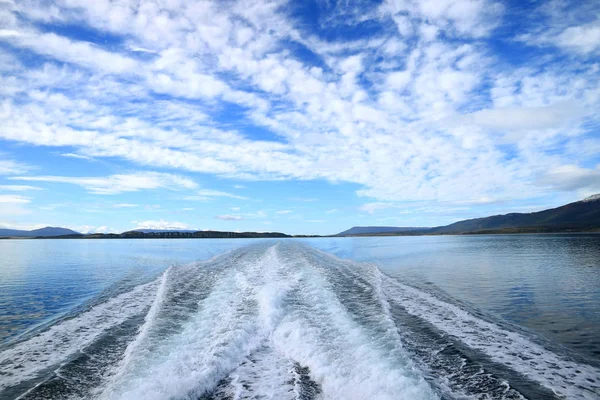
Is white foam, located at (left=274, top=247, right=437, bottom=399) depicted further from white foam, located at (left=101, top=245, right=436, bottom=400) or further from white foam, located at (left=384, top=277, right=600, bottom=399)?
white foam, located at (left=384, top=277, right=600, bottom=399)

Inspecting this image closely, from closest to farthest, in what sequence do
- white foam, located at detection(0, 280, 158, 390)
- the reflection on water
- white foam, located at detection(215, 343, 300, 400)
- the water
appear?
white foam, located at detection(215, 343, 300, 400) < the water < white foam, located at detection(0, 280, 158, 390) < the reflection on water

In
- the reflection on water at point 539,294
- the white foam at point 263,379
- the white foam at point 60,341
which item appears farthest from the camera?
the reflection on water at point 539,294

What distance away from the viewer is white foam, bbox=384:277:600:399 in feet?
22.4

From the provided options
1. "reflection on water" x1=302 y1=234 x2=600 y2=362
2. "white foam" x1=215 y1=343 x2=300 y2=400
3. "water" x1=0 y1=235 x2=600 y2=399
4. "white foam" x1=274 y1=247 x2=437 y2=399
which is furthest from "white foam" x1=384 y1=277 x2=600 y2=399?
"white foam" x1=215 y1=343 x2=300 y2=400

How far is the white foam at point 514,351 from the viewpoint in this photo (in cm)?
684

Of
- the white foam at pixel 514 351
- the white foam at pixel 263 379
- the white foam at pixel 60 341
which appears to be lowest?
the white foam at pixel 263 379

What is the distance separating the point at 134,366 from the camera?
299 inches

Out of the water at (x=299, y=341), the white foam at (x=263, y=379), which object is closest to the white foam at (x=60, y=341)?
the water at (x=299, y=341)

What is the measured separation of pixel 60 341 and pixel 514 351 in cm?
1296

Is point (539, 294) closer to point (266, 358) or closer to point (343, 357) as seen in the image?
point (343, 357)

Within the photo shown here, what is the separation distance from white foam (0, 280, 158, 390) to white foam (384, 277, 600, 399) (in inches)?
435

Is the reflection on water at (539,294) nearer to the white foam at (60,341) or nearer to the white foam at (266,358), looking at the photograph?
the white foam at (266,358)

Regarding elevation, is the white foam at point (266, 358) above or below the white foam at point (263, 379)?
above

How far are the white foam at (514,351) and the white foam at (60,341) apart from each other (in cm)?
1104
